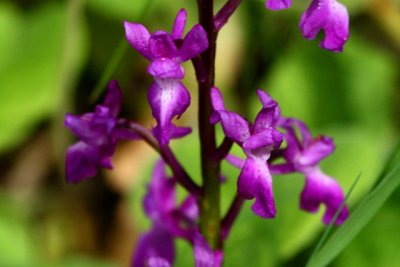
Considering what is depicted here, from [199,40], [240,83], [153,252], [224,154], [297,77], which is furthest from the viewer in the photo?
[240,83]

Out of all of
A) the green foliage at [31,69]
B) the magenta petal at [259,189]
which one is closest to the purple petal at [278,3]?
the magenta petal at [259,189]

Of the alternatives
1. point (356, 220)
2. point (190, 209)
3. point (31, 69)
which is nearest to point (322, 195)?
point (356, 220)

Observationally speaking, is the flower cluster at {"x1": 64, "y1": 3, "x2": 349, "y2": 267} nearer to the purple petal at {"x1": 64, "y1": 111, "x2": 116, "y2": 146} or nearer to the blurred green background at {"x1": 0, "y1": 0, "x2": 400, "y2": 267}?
the purple petal at {"x1": 64, "y1": 111, "x2": 116, "y2": 146}

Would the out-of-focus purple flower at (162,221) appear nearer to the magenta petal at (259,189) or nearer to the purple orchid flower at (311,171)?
the purple orchid flower at (311,171)

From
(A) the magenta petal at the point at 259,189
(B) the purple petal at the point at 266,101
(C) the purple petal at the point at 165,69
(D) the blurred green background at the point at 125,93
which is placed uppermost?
(C) the purple petal at the point at 165,69

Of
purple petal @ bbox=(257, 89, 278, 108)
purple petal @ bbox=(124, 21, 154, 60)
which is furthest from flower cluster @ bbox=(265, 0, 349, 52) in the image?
purple petal @ bbox=(124, 21, 154, 60)

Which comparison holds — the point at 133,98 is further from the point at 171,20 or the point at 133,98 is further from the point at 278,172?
the point at 278,172

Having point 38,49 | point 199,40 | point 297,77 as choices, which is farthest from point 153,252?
point 38,49
